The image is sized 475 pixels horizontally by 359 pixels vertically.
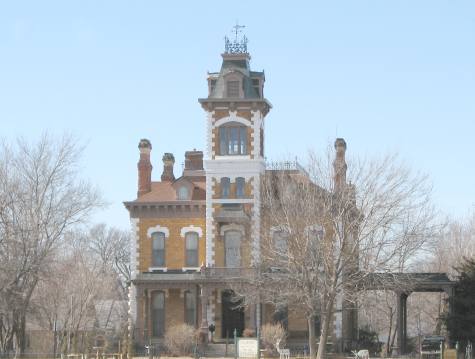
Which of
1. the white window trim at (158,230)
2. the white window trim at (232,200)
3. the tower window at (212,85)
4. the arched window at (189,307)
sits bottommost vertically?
the arched window at (189,307)

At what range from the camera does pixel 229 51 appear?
58.0 meters

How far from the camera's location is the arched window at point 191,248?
2286 inches

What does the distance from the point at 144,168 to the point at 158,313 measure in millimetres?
7734

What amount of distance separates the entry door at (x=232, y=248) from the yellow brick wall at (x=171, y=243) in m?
1.48

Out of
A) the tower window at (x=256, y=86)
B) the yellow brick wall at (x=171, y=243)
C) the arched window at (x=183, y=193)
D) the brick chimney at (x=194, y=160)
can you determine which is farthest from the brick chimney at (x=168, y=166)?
the tower window at (x=256, y=86)

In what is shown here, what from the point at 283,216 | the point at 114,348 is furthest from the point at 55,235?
the point at 283,216

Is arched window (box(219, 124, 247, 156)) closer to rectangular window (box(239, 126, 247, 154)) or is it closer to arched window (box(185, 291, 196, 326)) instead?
rectangular window (box(239, 126, 247, 154))

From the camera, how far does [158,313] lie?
57.8 m

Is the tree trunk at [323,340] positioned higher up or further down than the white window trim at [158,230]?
further down

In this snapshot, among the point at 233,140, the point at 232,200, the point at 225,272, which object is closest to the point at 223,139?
the point at 233,140

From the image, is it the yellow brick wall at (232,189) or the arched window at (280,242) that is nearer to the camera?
the arched window at (280,242)

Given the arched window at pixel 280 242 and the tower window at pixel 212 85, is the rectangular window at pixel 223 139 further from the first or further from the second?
the arched window at pixel 280 242

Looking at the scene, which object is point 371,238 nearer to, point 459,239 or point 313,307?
point 313,307

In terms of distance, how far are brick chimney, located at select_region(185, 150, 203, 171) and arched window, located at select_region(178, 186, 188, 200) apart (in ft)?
13.7
